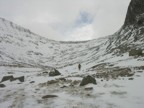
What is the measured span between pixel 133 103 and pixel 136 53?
30.5m

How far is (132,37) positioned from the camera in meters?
73.8

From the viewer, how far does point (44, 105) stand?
42.7 feet

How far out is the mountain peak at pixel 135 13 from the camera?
244 ft

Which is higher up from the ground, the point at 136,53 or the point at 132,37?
the point at 132,37

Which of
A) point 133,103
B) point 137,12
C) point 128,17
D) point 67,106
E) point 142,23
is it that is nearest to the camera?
point 133,103

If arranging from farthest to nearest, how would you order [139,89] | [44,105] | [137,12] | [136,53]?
[137,12] → [136,53] → [139,89] → [44,105]

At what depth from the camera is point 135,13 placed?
78625mm

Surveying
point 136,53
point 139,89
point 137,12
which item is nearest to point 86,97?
point 139,89

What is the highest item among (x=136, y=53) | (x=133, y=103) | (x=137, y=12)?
(x=137, y=12)

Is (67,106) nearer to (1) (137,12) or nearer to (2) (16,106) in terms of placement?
(2) (16,106)

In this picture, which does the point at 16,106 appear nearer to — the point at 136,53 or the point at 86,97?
the point at 86,97

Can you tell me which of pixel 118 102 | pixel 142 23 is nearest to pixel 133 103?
pixel 118 102

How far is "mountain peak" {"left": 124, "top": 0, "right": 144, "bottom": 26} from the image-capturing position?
244 feet

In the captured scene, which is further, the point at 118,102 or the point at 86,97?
the point at 86,97
